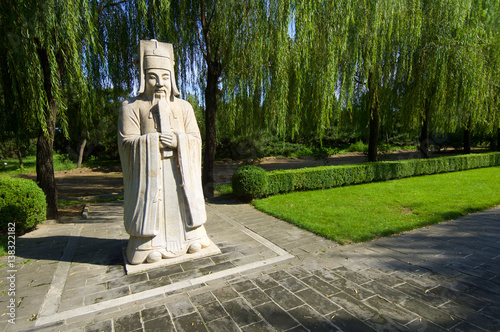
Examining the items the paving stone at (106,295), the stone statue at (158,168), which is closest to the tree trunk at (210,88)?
the stone statue at (158,168)

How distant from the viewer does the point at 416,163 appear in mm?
13031

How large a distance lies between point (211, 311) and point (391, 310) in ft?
6.82

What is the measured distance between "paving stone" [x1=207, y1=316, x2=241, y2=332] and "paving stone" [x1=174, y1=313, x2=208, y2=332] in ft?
0.25

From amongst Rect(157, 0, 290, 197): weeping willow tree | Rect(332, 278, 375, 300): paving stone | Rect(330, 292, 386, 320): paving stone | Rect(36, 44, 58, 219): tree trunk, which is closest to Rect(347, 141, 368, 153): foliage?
Rect(157, 0, 290, 197): weeping willow tree

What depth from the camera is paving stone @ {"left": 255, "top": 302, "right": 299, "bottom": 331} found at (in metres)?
2.71

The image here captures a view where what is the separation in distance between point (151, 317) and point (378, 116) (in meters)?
12.6

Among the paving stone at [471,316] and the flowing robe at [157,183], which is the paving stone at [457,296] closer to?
the paving stone at [471,316]

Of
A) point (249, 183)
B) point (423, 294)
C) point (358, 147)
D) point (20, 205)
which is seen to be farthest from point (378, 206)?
point (358, 147)

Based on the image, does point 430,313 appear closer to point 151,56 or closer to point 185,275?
point 185,275

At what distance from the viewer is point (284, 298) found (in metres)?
3.18

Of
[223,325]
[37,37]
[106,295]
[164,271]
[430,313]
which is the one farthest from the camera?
[37,37]

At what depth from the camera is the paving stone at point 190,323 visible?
268 centimetres

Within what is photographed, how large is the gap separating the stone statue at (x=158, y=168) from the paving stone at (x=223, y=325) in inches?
63.4

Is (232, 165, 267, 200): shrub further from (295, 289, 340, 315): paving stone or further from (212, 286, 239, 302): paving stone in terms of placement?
(295, 289, 340, 315): paving stone
